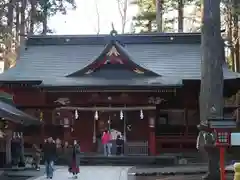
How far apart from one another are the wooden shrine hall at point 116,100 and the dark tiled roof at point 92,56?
0.37ft

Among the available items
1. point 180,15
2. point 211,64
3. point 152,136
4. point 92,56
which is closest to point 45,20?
point 92,56

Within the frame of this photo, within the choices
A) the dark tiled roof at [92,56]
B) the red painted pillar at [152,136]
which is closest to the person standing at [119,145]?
the red painted pillar at [152,136]

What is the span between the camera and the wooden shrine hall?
24125 mm

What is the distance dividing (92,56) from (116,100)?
16.0ft

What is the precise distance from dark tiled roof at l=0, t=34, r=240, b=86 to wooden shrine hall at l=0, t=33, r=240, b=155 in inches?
4.5

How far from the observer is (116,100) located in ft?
81.0

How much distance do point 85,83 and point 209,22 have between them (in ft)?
33.2

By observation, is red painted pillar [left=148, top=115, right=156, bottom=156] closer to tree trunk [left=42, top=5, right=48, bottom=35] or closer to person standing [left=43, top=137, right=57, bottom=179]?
person standing [left=43, top=137, right=57, bottom=179]

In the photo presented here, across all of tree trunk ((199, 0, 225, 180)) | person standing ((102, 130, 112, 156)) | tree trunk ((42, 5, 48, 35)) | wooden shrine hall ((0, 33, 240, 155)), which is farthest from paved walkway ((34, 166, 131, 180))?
tree trunk ((42, 5, 48, 35))

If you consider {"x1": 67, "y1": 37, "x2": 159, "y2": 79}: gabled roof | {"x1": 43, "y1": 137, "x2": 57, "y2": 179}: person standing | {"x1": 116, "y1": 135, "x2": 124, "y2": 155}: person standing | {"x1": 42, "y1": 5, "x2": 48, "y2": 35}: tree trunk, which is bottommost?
{"x1": 116, "y1": 135, "x2": 124, "y2": 155}: person standing

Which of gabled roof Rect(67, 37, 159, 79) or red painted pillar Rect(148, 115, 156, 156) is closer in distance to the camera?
red painted pillar Rect(148, 115, 156, 156)

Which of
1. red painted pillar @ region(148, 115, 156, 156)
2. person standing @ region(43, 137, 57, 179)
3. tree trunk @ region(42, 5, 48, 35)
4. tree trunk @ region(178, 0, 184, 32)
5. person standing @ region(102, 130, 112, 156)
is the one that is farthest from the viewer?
tree trunk @ region(178, 0, 184, 32)

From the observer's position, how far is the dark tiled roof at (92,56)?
25828mm

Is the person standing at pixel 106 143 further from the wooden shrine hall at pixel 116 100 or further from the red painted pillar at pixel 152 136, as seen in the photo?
the red painted pillar at pixel 152 136
